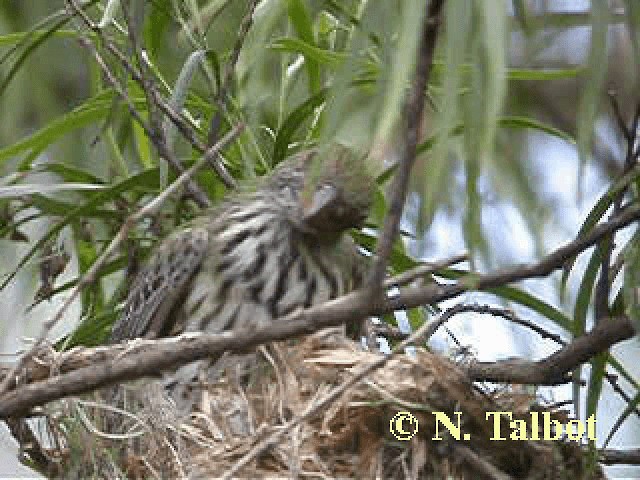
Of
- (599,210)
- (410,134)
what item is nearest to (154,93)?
(599,210)

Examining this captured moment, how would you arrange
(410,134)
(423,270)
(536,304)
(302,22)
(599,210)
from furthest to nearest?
(302,22), (536,304), (599,210), (423,270), (410,134)

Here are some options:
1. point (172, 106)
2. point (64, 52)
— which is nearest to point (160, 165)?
point (172, 106)

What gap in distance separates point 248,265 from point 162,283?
124mm

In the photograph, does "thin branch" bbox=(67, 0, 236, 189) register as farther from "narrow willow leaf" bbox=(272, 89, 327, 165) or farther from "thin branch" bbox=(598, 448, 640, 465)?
"thin branch" bbox=(598, 448, 640, 465)

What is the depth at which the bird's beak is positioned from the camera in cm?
251

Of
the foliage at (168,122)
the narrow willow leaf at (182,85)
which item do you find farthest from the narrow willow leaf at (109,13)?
the narrow willow leaf at (182,85)

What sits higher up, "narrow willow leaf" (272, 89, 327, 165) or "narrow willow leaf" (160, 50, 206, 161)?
"narrow willow leaf" (160, 50, 206, 161)

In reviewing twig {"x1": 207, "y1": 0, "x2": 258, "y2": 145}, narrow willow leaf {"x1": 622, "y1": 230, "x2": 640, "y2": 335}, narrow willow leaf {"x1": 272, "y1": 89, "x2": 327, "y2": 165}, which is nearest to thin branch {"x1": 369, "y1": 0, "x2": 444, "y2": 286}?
narrow willow leaf {"x1": 622, "y1": 230, "x2": 640, "y2": 335}

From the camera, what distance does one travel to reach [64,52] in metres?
2.88

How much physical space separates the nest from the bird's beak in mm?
279

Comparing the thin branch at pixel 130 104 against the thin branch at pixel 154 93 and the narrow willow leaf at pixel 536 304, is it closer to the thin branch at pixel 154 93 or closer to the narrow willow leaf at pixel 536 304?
the thin branch at pixel 154 93

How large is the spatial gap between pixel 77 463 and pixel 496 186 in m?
0.89

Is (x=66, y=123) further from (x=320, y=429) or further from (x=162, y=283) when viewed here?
(x=320, y=429)

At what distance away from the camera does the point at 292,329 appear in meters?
1.72
